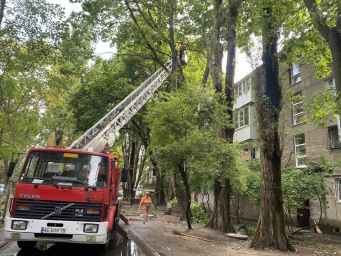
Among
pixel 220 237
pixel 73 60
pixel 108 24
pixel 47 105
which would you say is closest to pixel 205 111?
pixel 220 237

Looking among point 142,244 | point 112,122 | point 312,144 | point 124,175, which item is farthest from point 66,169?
point 312,144

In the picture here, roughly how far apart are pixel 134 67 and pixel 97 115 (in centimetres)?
538

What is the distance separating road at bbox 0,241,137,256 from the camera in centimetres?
695

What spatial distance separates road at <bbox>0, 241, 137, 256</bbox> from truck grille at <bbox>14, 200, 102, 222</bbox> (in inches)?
57.4

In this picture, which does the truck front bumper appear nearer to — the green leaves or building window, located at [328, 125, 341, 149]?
the green leaves

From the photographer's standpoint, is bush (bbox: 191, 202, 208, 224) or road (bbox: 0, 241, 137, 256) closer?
road (bbox: 0, 241, 137, 256)

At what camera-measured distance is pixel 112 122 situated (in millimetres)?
12273

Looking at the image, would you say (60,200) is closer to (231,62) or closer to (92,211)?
(92,211)

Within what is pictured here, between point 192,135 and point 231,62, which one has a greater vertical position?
point 231,62

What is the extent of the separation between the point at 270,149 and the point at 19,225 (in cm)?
750

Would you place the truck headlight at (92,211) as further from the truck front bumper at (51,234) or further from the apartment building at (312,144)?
the apartment building at (312,144)

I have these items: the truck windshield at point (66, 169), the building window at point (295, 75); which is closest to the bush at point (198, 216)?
the truck windshield at point (66, 169)

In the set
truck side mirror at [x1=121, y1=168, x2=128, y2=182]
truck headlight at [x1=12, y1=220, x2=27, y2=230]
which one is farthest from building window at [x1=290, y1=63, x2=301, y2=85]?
truck headlight at [x1=12, y1=220, x2=27, y2=230]

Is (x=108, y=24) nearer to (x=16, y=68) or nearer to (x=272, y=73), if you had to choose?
(x=16, y=68)
